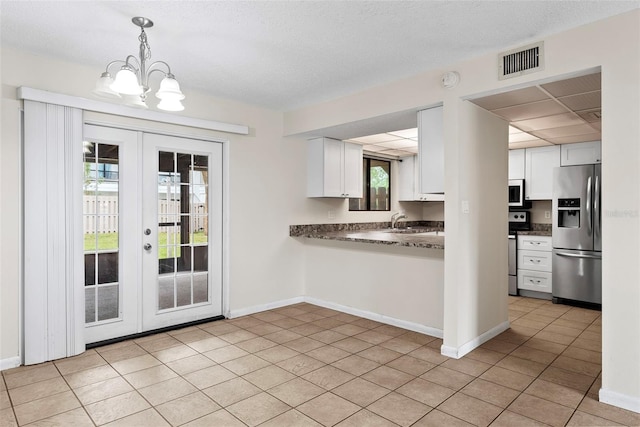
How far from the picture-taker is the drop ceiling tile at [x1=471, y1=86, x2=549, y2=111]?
300 cm

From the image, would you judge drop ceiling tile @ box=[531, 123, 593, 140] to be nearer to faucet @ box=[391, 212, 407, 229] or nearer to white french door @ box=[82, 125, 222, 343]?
faucet @ box=[391, 212, 407, 229]

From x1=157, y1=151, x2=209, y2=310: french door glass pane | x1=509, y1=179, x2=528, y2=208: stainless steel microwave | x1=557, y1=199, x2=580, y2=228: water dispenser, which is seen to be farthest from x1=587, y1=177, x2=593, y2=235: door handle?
x1=157, y1=151, x2=209, y2=310: french door glass pane

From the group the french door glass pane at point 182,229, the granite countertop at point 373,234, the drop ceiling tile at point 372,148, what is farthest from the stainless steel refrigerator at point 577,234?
the french door glass pane at point 182,229

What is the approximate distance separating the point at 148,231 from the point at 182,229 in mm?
355

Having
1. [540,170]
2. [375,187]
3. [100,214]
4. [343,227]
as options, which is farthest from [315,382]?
[540,170]

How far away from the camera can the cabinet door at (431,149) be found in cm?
344

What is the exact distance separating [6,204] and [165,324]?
1.77 metres

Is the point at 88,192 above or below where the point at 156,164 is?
below

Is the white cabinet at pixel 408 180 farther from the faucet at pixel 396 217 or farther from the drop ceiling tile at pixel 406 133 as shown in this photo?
the drop ceiling tile at pixel 406 133

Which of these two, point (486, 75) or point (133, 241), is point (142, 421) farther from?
point (486, 75)

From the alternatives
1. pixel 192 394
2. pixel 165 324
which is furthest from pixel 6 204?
pixel 192 394

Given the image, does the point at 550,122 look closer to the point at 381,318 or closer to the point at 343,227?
the point at 381,318

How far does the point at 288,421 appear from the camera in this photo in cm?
223

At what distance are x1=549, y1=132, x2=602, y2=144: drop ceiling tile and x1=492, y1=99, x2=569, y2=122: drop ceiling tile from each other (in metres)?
1.43
